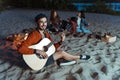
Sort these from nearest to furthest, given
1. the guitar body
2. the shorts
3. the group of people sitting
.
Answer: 1. the guitar body
2. the shorts
3. the group of people sitting

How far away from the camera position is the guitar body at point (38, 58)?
4242 mm

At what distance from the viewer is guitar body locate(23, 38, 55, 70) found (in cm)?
424

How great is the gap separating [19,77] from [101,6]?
8618 millimetres

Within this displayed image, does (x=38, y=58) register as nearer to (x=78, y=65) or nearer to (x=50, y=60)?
(x=50, y=60)

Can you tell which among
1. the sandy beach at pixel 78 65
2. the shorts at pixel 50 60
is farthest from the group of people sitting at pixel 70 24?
the shorts at pixel 50 60

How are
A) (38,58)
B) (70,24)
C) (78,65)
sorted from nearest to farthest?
(38,58)
(78,65)
(70,24)

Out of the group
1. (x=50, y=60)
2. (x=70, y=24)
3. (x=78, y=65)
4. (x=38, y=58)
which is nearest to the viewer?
(x=38, y=58)

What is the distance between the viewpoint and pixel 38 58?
4285 mm

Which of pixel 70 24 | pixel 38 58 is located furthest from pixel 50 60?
pixel 70 24

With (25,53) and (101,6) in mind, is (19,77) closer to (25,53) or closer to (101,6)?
(25,53)

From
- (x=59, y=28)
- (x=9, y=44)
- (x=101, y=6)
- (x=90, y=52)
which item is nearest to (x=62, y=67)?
(x=90, y=52)

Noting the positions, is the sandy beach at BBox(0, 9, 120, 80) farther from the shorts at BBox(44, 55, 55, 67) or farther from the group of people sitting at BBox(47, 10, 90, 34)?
the group of people sitting at BBox(47, 10, 90, 34)

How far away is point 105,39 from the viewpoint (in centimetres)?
638

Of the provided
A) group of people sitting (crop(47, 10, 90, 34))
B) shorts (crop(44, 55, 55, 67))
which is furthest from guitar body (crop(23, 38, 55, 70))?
group of people sitting (crop(47, 10, 90, 34))
